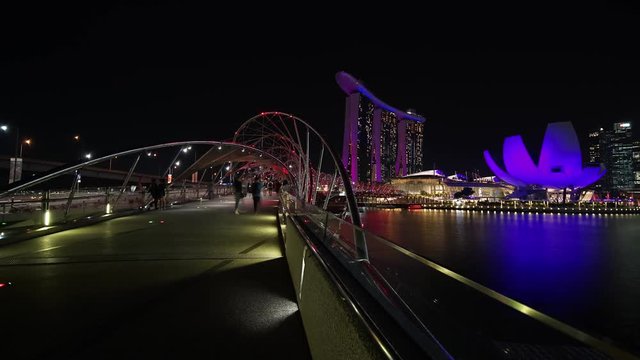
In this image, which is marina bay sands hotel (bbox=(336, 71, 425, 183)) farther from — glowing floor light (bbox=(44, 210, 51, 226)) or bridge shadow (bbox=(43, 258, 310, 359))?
bridge shadow (bbox=(43, 258, 310, 359))

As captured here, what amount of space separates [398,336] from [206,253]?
7131 mm

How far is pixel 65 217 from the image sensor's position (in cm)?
1344

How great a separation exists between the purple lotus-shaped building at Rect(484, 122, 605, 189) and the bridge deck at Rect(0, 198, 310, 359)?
273ft

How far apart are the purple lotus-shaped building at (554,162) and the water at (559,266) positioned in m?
49.0

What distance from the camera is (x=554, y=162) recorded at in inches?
3159

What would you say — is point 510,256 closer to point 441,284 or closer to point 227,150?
point 441,284

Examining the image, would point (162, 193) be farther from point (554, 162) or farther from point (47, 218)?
point (554, 162)

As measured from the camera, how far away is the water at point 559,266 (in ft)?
38.4

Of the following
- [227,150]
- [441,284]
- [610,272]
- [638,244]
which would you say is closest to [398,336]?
[441,284]

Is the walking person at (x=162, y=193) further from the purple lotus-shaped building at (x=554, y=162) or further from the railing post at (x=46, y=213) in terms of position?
the purple lotus-shaped building at (x=554, y=162)

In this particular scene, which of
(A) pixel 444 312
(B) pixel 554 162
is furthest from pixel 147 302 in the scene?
(B) pixel 554 162

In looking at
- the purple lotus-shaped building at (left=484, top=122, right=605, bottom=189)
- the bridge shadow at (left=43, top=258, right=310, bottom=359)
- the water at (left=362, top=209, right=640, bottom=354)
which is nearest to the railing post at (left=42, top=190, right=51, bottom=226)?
the bridge shadow at (left=43, top=258, right=310, bottom=359)

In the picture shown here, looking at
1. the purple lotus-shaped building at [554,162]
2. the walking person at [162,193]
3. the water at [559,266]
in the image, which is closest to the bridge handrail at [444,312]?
the water at [559,266]

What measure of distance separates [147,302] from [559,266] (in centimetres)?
1902
